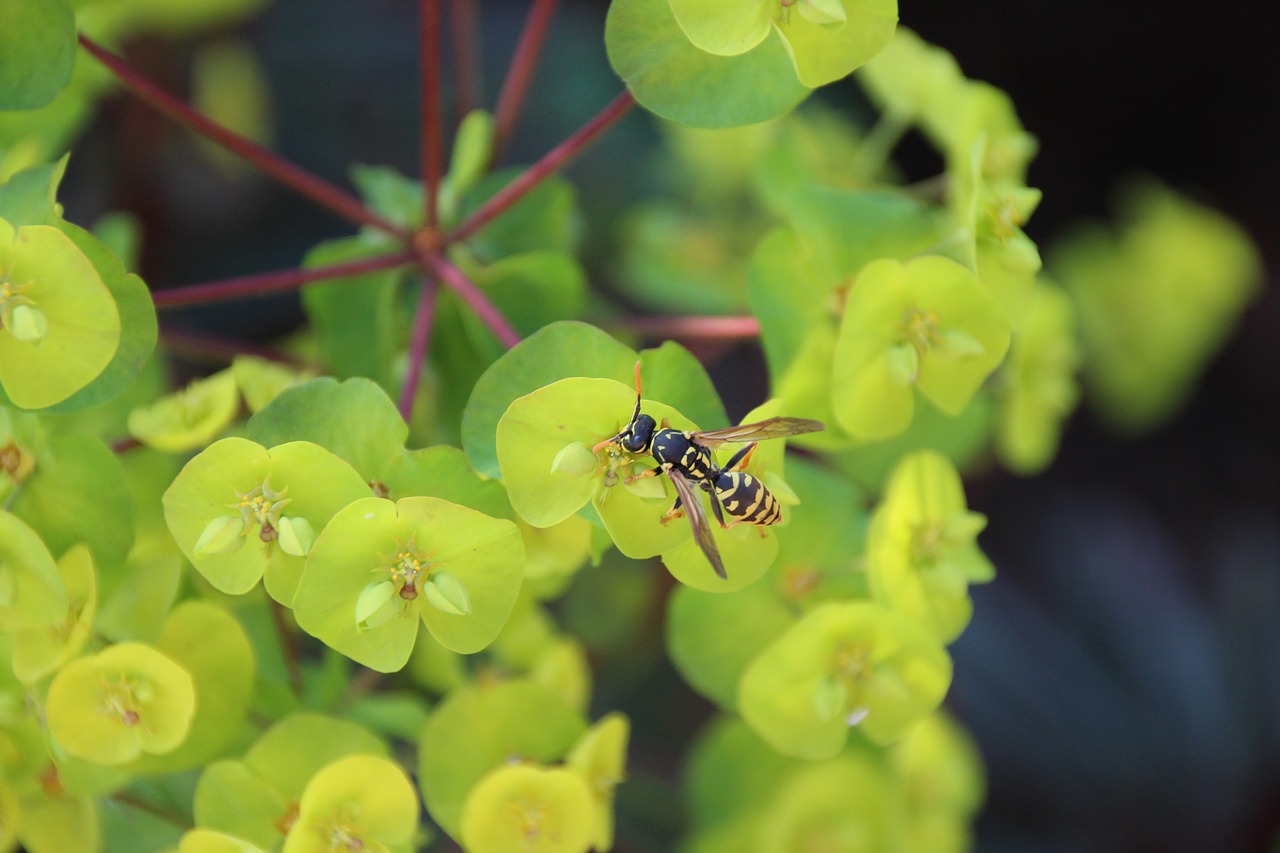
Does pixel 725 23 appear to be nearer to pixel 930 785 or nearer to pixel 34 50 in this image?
pixel 34 50

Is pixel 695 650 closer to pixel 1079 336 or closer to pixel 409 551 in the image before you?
pixel 409 551

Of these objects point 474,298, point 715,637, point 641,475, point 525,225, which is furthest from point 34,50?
point 715,637

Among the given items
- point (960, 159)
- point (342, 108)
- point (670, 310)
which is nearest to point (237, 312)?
point (342, 108)

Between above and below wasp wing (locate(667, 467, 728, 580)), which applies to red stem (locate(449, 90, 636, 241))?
above

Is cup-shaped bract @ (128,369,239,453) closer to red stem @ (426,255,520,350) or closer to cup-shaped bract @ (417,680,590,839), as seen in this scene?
red stem @ (426,255,520,350)

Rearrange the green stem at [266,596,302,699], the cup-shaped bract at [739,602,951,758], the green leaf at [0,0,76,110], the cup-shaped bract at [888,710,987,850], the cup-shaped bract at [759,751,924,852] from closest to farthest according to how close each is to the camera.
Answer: the green leaf at [0,0,76,110] → the cup-shaped bract at [739,602,951,758] → the green stem at [266,596,302,699] → the cup-shaped bract at [759,751,924,852] → the cup-shaped bract at [888,710,987,850]

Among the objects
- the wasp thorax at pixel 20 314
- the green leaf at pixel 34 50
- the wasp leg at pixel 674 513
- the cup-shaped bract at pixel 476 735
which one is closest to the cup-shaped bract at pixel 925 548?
the wasp leg at pixel 674 513

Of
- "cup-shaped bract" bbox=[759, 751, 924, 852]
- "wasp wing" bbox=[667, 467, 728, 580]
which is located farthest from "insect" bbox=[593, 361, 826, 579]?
"cup-shaped bract" bbox=[759, 751, 924, 852]
